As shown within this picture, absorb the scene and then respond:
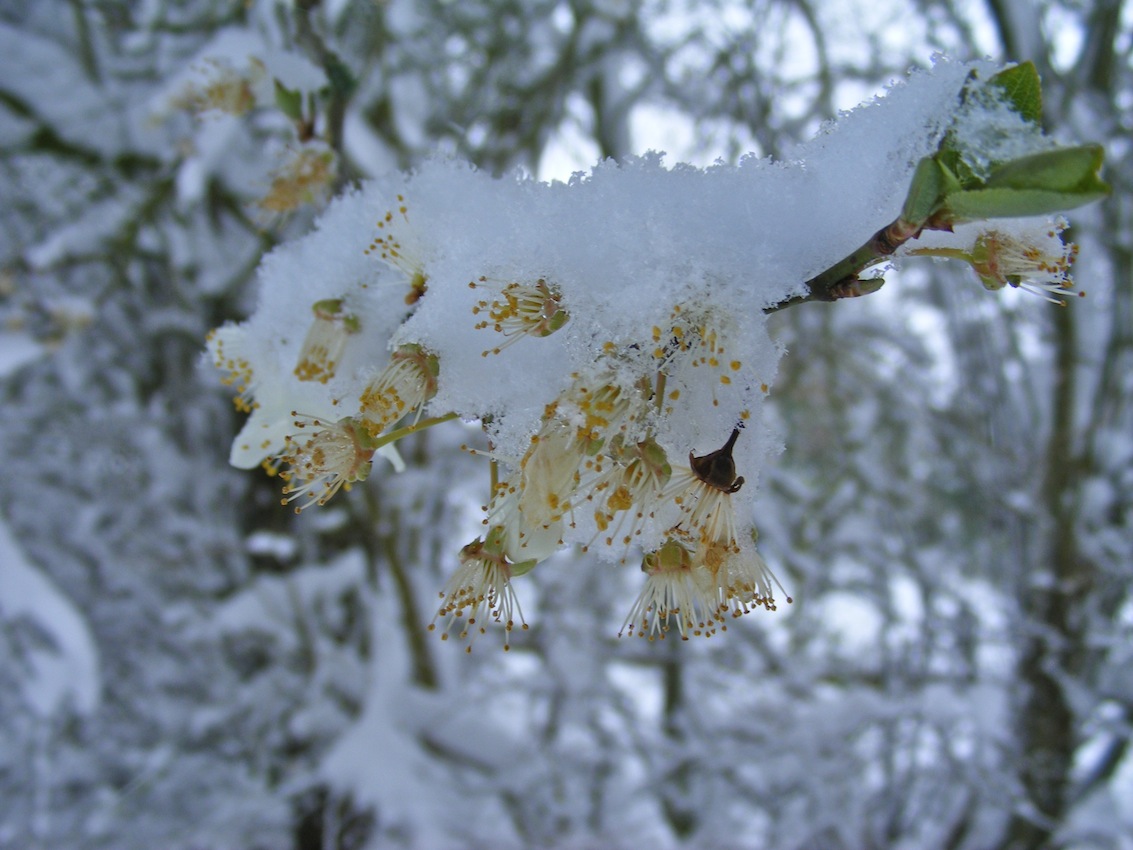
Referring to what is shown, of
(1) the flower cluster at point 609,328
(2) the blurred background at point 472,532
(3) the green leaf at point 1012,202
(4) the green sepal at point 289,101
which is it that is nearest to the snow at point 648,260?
(1) the flower cluster at point 609,328

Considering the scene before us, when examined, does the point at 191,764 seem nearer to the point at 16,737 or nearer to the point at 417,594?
the point at 16,737

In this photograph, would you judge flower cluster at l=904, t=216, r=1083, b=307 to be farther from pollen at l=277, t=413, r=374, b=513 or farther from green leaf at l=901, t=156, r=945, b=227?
pollen at l=277, t=413, r=374, b=513

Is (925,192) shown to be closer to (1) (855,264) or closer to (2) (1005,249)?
(1) (855,264)

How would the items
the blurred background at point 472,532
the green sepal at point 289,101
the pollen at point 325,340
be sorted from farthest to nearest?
the blurred background at point 472,532 → the green sepal at point 289,101 → the pollen at point 325,340

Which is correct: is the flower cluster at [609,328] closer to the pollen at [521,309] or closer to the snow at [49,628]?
the pollen at [521,309]

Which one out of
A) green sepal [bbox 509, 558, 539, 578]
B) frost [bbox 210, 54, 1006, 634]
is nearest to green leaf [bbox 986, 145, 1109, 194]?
frost [bbox 210, 54, 1006, 634]

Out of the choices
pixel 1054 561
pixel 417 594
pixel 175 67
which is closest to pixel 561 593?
pixel 417 594
